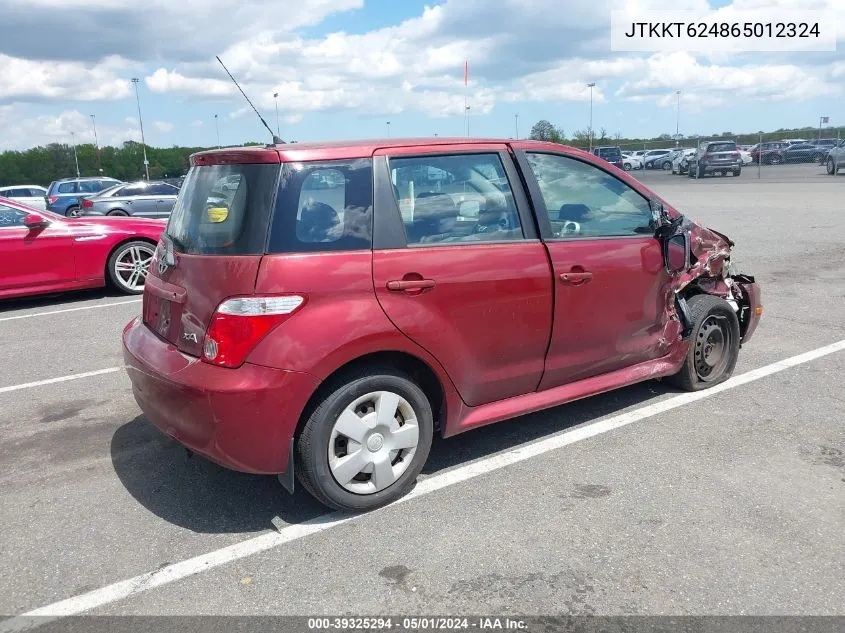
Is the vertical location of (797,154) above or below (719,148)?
below

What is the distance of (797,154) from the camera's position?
151 feet

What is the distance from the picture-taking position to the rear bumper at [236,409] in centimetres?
308

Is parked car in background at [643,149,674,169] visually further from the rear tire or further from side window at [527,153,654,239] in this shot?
side window at [527,153,654,239]

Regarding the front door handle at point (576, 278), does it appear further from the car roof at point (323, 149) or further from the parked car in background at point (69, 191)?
the parked car in background at point (69, 191)

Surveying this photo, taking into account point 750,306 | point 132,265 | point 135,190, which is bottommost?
point 750,306

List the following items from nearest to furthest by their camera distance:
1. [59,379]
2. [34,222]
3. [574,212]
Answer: [574,212], [59,379], [34,222]

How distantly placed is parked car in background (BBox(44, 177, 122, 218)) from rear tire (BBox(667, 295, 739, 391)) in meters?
22.3

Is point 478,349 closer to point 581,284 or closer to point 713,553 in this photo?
point 581,284

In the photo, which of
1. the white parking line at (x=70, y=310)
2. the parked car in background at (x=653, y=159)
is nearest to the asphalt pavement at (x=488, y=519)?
the white parking line at (x=70, y=310)

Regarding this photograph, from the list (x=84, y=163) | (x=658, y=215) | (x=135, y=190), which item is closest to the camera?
(x=658, y=215)

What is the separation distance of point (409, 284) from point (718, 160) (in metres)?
36.0

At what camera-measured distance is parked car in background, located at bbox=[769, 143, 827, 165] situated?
45.7 metres

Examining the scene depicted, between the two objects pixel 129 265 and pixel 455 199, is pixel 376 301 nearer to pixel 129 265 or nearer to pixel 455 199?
pixel 455 199

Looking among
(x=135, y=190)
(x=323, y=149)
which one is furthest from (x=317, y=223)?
(x=135, y=190)
